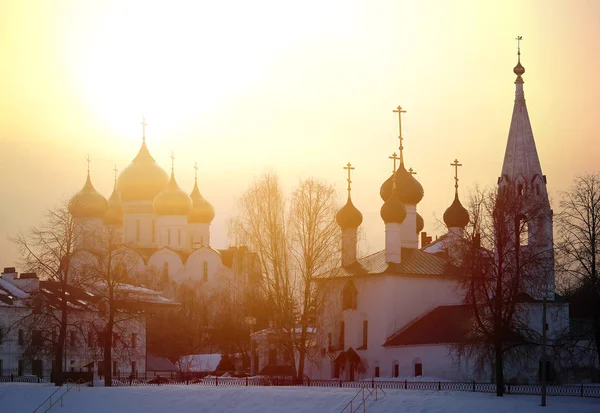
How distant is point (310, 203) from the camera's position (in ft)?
167

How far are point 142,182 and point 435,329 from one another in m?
52.9

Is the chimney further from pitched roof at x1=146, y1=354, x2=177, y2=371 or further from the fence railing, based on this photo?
the fence railing

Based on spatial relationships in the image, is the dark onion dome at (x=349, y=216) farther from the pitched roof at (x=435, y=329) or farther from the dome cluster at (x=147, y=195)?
the dome cluster at (x=147, y=195)

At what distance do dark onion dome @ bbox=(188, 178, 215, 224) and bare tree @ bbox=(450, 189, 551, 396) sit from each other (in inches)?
2519

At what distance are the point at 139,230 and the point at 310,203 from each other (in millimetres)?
53716

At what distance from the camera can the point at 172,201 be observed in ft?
325

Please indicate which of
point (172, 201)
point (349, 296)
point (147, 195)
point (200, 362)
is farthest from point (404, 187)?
point (147, 195)

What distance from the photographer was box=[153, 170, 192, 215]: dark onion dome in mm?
99250

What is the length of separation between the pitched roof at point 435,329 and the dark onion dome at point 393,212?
15.7 ft

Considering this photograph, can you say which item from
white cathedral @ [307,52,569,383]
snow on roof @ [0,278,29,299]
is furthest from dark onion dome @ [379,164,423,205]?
snow on roof @ [0,278,29,299]

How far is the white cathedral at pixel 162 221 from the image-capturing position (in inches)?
3853

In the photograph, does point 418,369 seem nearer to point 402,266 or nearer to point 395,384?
point 402,266

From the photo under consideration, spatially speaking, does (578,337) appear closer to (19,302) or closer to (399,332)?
(399,332)

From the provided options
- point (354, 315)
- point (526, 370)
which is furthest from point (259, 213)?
point (526, 370)
